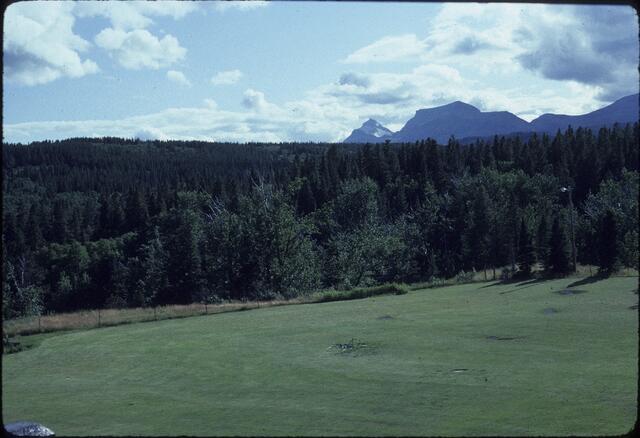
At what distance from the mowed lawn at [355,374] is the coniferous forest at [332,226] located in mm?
10347

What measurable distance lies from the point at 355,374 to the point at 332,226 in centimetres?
7129

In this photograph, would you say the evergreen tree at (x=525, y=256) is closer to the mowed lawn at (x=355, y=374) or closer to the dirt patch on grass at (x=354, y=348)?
the mowed lawn at (x=355, y=374)

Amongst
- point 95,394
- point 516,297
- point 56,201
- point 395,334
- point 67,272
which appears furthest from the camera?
point 56,201

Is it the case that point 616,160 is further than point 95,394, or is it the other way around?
point 616,160

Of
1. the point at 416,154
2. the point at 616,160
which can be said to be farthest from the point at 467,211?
the point at 416,154

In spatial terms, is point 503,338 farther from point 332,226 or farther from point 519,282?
point 332,226

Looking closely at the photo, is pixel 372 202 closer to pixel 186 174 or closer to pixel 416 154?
pixel 416 154

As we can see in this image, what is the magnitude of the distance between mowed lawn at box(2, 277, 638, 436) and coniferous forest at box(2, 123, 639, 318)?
33.9 feet

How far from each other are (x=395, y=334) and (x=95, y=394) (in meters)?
13.1

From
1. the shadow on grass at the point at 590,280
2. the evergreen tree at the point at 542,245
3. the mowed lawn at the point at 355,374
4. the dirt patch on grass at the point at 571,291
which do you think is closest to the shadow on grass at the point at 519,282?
the shadow on grass at the point at 590,280

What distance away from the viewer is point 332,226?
291 ft

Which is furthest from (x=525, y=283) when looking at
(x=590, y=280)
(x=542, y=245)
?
(x=542, y=245)

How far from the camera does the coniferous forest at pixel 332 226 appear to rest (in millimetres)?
58719

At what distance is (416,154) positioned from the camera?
119062 millimetres
